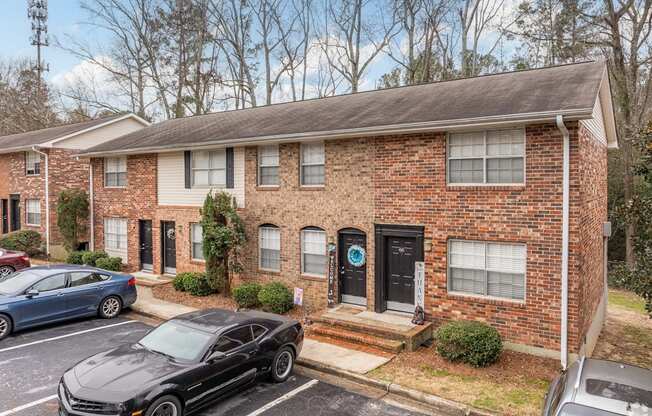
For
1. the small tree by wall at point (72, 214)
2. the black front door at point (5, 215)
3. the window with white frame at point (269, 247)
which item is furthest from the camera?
the black front door at point (5, 215)

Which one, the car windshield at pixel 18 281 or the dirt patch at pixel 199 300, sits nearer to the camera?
the car windshield at pixel 18 281

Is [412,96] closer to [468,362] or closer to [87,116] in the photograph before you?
[468,362]

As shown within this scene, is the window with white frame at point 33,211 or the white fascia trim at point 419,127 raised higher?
the white fascia trim at point 419,127

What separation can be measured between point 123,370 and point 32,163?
69.5 ft

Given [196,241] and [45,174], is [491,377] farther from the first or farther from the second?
[45,174]

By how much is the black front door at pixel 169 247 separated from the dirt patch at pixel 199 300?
1.58 metres

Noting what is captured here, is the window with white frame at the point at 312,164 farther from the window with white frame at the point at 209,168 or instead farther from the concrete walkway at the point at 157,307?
the concrete walkway at the point at 157,307

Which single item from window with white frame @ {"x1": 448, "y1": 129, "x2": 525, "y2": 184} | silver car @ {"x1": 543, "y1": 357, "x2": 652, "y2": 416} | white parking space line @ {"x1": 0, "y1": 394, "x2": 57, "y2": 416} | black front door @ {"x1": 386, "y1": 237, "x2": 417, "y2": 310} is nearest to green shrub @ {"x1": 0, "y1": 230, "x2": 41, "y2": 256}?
white parking space line @ {"x1": 0, "y1": 394, "x2": 57, "y2": 416}

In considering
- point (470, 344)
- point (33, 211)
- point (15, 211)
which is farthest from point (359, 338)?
point (15, 211)

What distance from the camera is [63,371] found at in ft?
30.1

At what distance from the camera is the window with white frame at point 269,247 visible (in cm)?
1435

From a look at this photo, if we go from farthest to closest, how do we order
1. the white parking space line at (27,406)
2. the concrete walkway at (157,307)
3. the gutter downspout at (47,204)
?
the gutter downspout at (47,204)
the concrete walkway at (157,307)
the white parking space line at (27,406)

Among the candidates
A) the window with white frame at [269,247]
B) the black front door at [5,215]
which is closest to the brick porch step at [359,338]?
the window with white frame at [269,247]

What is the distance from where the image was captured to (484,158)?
1066cm
